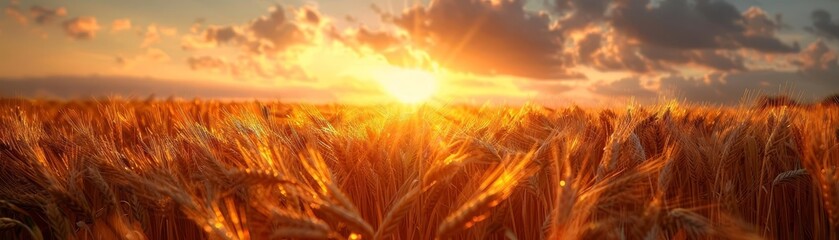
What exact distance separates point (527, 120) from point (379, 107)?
3.18 ft

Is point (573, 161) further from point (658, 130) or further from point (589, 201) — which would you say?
point (658, 130)

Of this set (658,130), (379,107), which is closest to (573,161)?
(658,130)

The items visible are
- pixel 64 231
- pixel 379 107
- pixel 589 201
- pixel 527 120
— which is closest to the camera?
pixel 589 201

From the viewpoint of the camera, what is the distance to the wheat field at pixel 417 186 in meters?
1.23

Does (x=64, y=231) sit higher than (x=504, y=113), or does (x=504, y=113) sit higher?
(x=504, y=113)

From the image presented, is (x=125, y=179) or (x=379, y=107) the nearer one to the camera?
(x=125, y=179)

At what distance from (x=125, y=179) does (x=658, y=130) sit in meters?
2.23

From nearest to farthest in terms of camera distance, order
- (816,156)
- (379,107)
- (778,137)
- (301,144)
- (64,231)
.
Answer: (64,231), (816,156), (301,144), (778,137), (379,107)

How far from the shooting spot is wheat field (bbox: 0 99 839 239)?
1232 millimetres

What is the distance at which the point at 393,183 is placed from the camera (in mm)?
1928

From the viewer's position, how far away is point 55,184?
172 centimetres

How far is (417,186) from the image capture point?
4.20 ft

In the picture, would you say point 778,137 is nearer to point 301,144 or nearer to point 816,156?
point 816,156

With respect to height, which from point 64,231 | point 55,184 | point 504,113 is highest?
point 504,113
